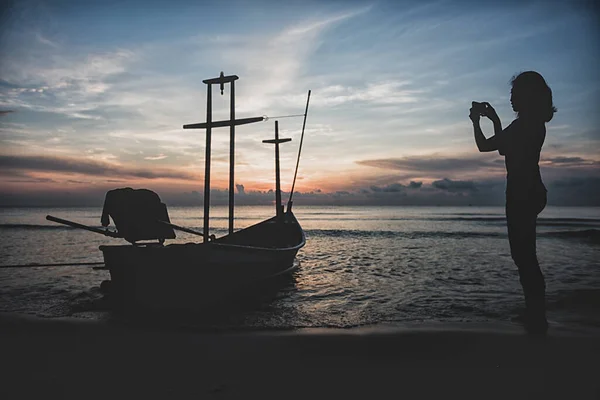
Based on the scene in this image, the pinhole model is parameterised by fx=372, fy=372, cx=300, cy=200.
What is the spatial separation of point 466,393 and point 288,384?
5.38 feet

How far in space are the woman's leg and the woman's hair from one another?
114 cm

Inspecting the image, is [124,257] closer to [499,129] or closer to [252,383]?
[252,383]

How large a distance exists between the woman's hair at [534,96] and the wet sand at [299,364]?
115 inches

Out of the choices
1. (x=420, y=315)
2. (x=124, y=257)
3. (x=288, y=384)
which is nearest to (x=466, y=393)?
(x=288, y=384)

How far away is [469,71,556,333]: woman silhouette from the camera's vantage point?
4633 mm

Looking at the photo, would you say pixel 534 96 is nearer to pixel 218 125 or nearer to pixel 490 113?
pixel 490 113

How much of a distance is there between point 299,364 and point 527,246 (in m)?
3.21

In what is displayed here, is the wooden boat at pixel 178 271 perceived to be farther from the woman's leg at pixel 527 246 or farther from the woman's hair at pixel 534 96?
the woman's hair at pixel 534 96

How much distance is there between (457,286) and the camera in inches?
429

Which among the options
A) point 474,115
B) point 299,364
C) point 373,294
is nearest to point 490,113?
point 474,115

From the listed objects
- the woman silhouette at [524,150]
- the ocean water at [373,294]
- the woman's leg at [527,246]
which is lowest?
the ocean water at [373,294]

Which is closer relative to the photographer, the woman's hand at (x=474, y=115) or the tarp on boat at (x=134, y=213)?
the woman's hand at (x=474, y=115)

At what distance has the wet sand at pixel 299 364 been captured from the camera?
11.3ft

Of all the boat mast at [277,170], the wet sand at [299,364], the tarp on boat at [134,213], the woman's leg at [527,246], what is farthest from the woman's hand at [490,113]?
the boat mast at [277,170]
